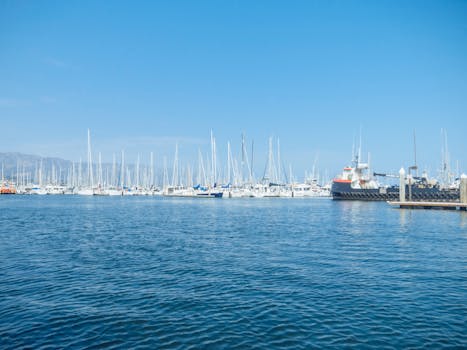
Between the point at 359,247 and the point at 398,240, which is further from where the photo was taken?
the point at 398,240

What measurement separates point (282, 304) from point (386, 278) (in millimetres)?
7657

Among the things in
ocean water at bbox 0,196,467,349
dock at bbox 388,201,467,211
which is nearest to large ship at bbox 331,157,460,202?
dock at bbox 388,201,467,211

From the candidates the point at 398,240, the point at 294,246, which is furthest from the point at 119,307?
the point at 398,240

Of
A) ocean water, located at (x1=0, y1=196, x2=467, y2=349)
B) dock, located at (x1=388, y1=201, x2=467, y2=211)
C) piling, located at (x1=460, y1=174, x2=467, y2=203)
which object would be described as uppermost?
piling, located at (x1=460, y1=174, x2=467, y2=203)

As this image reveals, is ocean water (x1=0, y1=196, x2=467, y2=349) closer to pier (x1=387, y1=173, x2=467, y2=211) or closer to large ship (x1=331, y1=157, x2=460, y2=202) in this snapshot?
pier (x1=387, y1=173, x2=467, y2=211)

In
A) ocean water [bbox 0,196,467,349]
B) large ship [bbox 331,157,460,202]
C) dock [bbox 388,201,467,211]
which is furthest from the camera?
large ship [bbox 331,157,460,202]

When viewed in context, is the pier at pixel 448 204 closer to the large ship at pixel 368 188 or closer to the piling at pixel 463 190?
the piling at pixel 463 190

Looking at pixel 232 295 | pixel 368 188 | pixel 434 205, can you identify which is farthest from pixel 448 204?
pixel 232 295

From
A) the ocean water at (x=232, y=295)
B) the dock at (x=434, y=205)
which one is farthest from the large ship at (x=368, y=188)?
the ocean water at (x=232, y=295)

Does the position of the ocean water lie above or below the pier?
below

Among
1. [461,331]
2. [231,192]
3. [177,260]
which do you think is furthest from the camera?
[231,192]

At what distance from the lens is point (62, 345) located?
11.5 m

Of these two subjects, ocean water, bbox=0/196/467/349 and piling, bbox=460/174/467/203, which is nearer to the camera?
ocean water, bbox=0/196/467/349

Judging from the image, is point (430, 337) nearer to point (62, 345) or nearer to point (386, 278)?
point (386, 278)
